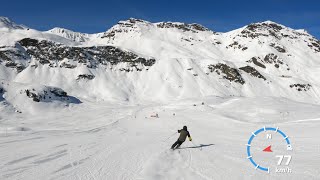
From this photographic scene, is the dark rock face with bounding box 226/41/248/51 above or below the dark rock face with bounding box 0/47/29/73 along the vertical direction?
above

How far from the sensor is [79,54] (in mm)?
97812

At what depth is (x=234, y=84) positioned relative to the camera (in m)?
96.4

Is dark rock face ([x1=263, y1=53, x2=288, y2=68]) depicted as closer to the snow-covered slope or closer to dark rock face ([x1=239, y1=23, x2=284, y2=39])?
the snow-covered slope

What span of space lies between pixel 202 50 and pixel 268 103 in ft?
300

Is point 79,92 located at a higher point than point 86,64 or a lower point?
lower

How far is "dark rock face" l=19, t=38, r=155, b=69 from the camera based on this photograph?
311 feet

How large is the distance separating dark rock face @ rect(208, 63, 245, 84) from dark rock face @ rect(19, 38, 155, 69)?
2160 centimetres

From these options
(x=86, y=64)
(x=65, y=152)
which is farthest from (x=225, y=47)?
(x=65, y=152)

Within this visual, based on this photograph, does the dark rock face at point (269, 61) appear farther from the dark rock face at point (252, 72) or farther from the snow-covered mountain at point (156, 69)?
the dark rock face at point (252, 72)

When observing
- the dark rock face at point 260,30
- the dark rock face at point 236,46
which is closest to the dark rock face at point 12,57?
the dark rock face at point 236,46

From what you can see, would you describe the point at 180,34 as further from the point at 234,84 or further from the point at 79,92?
the point at 79,92

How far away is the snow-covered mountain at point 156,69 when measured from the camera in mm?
85000

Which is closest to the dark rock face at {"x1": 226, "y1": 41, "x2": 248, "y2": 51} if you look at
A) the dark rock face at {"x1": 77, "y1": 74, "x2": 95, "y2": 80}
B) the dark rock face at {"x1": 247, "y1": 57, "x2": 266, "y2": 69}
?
the dark rock face at {"x1": 247, "y1": 57, "x2": 266, "y2": 69}

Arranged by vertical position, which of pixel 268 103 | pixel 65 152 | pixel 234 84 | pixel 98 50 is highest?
pixel 98 50
